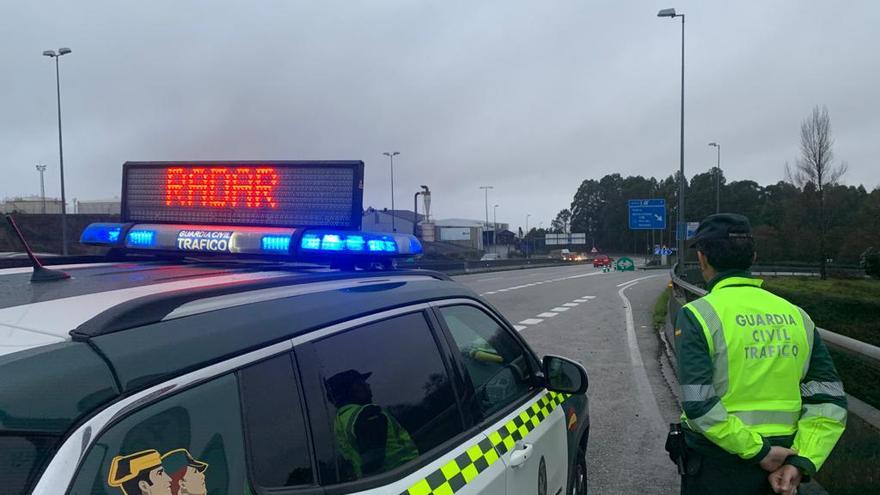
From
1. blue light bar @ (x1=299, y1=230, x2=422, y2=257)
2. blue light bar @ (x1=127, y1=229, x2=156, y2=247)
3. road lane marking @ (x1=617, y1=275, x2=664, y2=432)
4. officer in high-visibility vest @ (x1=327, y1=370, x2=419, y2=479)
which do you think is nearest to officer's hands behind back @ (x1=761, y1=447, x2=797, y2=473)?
officer in high-visibility vest @ (x1=327, y1=370, x2=419, y2=479)

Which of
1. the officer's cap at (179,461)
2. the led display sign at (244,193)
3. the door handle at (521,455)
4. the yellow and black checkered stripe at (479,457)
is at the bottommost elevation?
the door handle at (521,455)

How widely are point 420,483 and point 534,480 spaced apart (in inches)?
36.8

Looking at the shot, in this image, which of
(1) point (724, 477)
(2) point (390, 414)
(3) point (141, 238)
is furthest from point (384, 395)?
(3) point (141, 238)

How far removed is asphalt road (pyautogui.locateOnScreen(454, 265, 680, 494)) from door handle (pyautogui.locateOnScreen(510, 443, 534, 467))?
8.01 feet

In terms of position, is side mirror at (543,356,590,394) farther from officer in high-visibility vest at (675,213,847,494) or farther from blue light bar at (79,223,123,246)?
blue light bar at (79,223,123,246)

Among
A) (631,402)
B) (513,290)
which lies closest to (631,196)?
(513,290)

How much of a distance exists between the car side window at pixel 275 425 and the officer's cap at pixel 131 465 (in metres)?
0.24

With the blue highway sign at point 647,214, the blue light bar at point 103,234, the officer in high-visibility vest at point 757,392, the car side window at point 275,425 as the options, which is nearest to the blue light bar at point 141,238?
the blue light bar at point 103,234

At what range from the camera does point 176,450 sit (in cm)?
124

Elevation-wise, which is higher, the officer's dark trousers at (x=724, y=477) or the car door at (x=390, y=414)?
the car door at (x=390, y=414)

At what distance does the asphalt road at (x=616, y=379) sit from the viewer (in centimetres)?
504

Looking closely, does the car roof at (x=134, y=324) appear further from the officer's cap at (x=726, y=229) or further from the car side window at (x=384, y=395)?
the officer's cap at (x=726, y=229)

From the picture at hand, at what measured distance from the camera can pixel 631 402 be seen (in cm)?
727

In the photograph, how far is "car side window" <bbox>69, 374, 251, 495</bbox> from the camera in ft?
3.67
